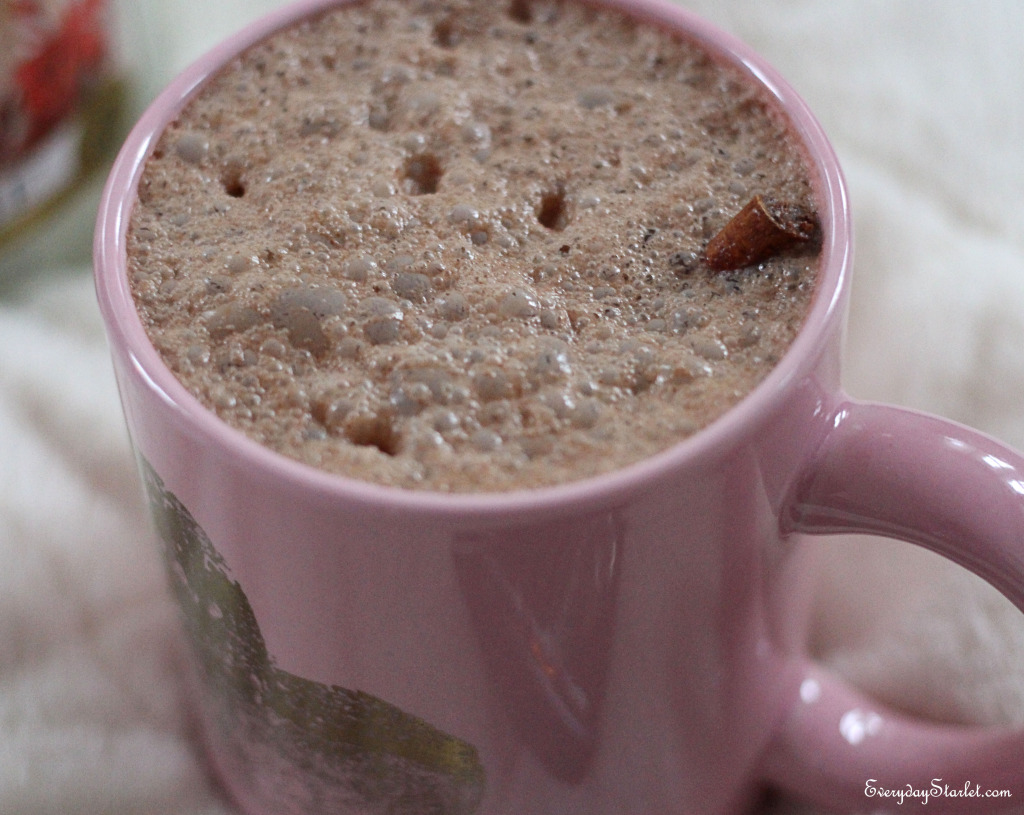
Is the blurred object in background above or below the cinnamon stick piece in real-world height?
below

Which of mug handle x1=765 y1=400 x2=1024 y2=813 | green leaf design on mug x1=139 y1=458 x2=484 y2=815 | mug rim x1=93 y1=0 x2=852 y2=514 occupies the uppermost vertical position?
mug rim x1=93 y1=0 x2=852 y2=514

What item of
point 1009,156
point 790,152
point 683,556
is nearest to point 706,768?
point 683,556

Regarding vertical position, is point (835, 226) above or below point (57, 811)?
above

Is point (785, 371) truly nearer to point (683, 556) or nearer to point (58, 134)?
point (683, 556)

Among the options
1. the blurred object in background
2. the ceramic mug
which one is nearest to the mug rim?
the ceramic mug

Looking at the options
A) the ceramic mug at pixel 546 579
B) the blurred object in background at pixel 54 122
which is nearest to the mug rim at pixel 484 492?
the ceramic mug at pixel 546 579

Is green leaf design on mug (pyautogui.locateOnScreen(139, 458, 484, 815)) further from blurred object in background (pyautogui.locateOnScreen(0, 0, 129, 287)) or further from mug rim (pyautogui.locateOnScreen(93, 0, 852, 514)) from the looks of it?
blurred object in background (pyautogui.locateOnScreen(0, 0, 129, 287))

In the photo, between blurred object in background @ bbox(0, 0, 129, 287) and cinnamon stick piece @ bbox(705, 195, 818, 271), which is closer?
cinnamon stick piece @ bbox(705, 195, 818, 271)

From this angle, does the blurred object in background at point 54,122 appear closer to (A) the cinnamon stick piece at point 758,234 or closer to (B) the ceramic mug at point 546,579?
(B) the ceramic mug at point 546,579
